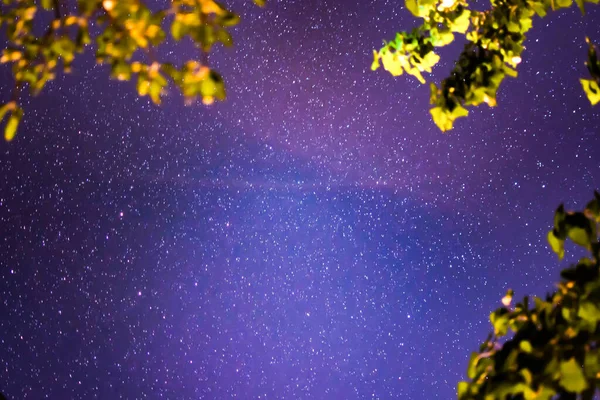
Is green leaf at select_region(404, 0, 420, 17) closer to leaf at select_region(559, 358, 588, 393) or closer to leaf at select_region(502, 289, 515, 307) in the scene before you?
leaf at select_region(502, 289, 515, 307)

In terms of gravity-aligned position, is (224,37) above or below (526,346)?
above

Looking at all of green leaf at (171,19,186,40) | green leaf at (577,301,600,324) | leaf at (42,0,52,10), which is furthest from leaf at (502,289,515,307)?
leaf at (42,0,52,10)

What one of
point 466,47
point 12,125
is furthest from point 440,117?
point 12,125

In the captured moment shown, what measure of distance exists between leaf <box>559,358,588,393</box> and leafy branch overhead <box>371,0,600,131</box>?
420mm

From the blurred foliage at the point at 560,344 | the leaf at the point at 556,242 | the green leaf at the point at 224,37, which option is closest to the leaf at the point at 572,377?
the blurred foliage at the point at 560,344

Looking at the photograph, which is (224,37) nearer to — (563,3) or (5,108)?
(5,108)

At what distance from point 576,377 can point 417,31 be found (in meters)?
0.57

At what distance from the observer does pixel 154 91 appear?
1.53 ft

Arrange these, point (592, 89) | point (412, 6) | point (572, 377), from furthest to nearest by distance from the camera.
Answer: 1. point (412, 6)
2. point (592, 89)
3. point (572, 377)

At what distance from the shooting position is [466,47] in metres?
0.79

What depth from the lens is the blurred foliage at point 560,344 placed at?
38cm

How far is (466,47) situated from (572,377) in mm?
538

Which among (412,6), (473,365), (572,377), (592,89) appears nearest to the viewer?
(572,377)

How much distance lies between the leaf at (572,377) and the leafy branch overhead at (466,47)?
420 millimetres
